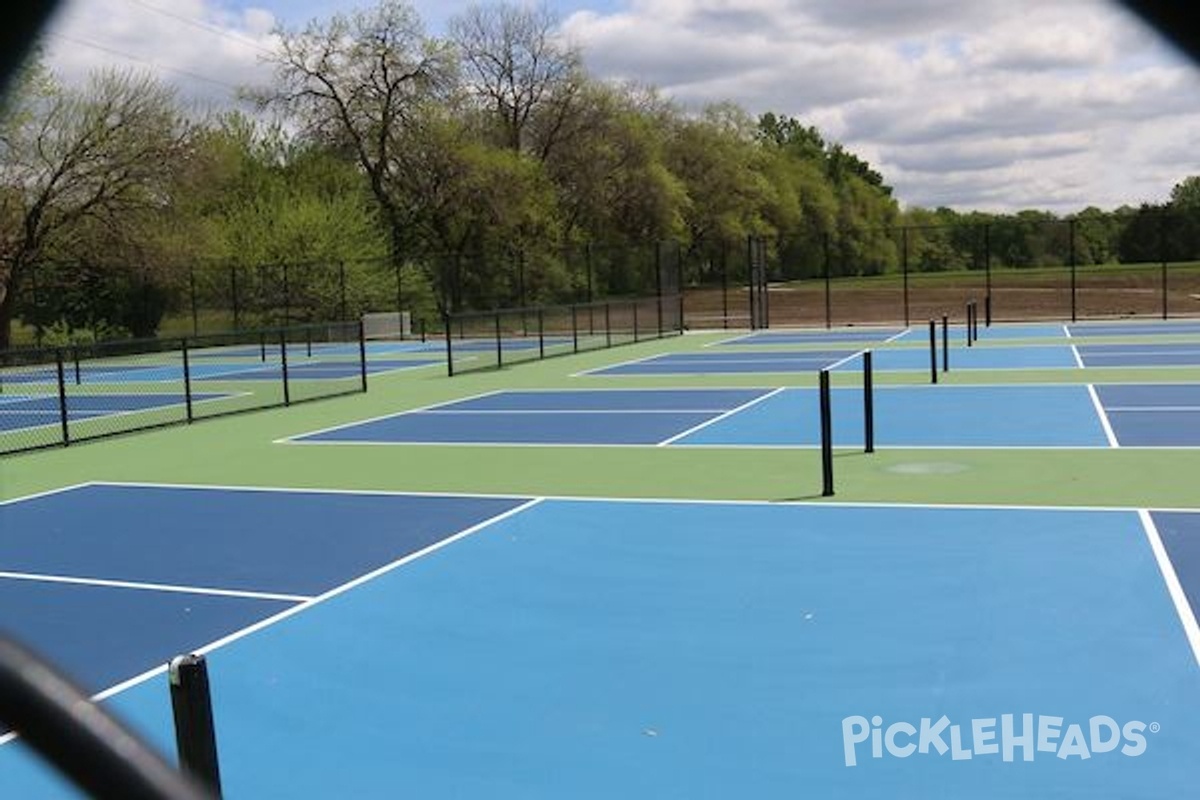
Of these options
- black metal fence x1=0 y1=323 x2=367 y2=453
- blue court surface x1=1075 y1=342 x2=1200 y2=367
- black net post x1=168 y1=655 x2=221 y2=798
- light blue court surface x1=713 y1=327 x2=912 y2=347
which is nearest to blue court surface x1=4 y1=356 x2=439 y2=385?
black metal fence x1=0 y1=323 x2=367 y2=453

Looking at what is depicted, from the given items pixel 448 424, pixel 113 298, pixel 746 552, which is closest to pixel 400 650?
pixel 746 552

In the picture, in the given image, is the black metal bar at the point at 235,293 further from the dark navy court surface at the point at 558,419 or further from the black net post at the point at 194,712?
the black net post at the point at 194,712

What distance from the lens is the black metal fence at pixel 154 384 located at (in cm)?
1620

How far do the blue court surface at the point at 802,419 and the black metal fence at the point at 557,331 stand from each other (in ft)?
21.9

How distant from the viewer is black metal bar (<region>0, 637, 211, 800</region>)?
75 cm

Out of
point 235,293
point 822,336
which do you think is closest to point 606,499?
point 822,336

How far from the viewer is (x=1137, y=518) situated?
8.13 m

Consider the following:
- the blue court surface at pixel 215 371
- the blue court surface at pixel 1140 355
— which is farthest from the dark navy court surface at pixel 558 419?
the blue court surface at pixel 215 371

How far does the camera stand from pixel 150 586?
7367 millimetres

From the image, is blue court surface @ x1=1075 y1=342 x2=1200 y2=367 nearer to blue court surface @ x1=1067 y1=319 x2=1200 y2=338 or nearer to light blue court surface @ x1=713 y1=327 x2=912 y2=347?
blue court surface @ x1=1067 y1=319 x2=1200 y2=338

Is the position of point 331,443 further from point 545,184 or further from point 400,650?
point 545,184

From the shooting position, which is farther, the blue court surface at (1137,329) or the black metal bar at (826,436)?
the blue court surface at (1137,329)

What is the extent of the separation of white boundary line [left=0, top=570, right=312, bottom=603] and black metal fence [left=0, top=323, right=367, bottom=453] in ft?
21.4

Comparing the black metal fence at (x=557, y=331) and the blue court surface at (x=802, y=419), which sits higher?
the black metal fence at (x=557, y=331)
